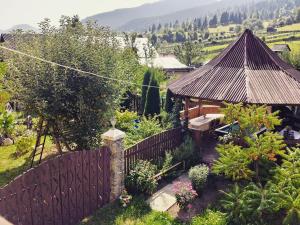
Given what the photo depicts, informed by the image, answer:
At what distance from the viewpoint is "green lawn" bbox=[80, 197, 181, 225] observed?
9.22m

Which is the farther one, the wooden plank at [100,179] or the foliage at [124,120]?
the foliage at [124,120]

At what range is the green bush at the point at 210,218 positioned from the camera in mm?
9180

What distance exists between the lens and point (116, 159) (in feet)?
32.6

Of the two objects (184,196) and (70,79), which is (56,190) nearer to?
(184,196)

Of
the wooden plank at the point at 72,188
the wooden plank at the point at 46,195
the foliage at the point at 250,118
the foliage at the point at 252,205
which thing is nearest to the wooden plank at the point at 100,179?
the wooden plank at the point at 72,188

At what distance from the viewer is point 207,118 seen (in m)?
16.0

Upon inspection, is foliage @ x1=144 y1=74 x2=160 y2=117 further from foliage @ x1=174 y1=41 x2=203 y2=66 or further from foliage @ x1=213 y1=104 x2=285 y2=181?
foliage @ x1=174 y1=41 x2=203 y2=66

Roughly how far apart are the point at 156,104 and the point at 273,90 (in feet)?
26.6

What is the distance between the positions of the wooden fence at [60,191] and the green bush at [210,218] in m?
2.77

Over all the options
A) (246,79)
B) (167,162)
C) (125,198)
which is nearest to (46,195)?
(125,198)

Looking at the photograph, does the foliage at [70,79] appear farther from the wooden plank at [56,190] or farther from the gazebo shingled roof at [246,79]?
the gazebo shingled roof at [246,79]

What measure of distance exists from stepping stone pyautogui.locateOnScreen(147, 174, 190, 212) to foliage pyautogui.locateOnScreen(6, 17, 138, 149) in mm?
3012

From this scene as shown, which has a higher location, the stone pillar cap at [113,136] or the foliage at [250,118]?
the foliage at [250,118]

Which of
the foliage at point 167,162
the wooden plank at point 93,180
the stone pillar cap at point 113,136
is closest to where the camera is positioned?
the wooden plank at point 93,180
